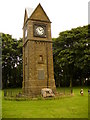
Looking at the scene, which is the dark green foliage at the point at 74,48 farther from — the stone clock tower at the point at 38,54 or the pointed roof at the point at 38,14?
the pointed roof at the point at 38,14

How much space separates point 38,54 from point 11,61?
75.7 ft

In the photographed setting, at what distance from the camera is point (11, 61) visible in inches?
1772

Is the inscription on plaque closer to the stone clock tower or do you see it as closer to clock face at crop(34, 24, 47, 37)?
the stone clock tower

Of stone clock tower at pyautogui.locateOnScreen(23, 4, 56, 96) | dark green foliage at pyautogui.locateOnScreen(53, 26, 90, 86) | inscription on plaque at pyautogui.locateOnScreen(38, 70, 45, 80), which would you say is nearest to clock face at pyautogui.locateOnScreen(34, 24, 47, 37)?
stone clock tower at pyautogui.locateOnScreen(23, 4, 56, 96)

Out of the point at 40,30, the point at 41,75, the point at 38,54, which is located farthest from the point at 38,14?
the point at 41,75

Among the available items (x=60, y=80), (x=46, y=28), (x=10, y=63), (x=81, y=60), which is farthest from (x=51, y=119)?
(x=60, y=80)

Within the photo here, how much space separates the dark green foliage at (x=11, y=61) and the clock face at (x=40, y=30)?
19319 millimetres

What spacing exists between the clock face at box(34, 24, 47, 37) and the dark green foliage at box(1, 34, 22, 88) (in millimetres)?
19319

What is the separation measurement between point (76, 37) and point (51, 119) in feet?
98.3

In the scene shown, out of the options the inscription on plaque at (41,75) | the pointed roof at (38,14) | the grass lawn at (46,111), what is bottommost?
the grass lawn at (46,111)

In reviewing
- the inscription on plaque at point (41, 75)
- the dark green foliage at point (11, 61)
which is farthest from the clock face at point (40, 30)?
the dark green foliage at point (11, 61)

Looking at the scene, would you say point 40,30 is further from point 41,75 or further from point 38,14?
point 41,75

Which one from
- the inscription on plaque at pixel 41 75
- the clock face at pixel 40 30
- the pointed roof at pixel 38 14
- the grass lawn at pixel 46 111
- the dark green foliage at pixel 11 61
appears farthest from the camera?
the dark green foliage at pixel 11 61

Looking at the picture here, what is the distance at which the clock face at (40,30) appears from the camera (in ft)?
80.0
